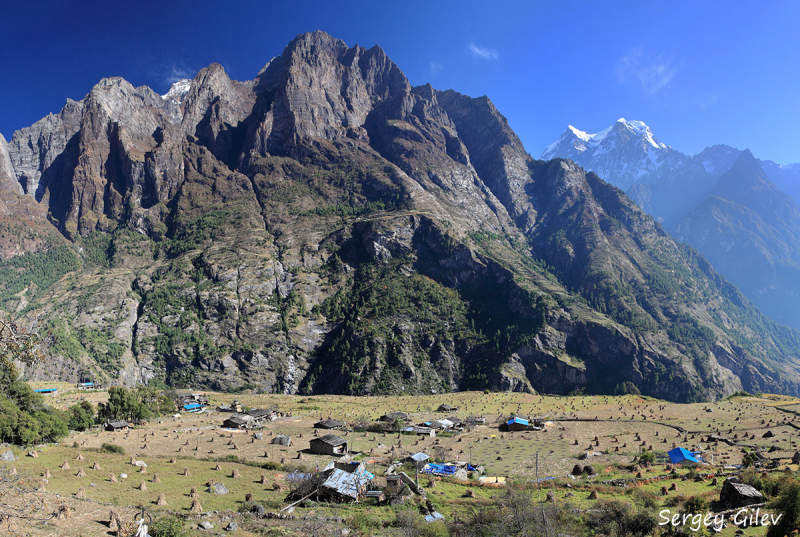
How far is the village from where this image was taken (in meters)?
24.4

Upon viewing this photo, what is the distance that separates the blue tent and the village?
0.43ft

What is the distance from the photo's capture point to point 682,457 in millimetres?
36875

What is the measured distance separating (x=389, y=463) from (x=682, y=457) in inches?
1035

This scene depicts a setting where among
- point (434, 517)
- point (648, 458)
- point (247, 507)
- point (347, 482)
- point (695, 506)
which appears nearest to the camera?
point (695, 506)

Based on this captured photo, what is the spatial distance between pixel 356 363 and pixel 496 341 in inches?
1930

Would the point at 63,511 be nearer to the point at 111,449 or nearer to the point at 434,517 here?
the point at 434,517

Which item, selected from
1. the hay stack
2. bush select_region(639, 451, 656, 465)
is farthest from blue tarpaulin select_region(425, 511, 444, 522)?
bush select_region(639, 451, 656, 465)

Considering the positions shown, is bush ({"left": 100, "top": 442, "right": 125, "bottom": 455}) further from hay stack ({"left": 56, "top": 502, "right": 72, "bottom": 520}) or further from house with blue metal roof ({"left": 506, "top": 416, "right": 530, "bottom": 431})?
house with blue metal roof ({"left": 506, "top": 416, "right": 530, "bottom": 431})

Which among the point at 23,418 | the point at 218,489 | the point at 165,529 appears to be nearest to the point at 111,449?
the point at 23,418

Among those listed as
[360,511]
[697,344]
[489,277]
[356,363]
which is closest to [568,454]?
[360,511]

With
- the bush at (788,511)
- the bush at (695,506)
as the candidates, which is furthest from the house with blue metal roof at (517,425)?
the bush at (788,511)

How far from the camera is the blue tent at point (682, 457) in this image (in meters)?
36.3

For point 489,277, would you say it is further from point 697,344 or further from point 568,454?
point 568,454

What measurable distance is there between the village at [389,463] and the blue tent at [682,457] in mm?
131
